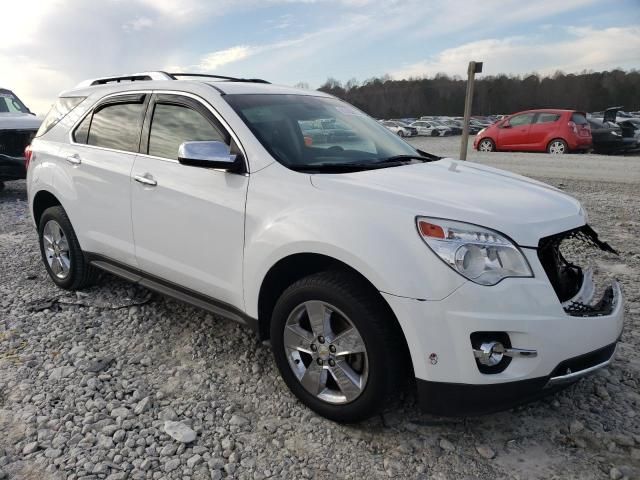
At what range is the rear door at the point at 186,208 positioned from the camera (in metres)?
3.01

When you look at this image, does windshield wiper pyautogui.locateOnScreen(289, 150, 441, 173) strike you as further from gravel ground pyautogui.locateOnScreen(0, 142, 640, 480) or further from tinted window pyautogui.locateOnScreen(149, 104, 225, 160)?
gravel ground pyautogui.locateOnScreen(0, 142, 640, 480)

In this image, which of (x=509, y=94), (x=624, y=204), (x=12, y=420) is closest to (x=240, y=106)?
(x=12, y=420)

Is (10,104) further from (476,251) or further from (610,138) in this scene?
(610,138)

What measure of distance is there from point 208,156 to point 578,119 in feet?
52.8

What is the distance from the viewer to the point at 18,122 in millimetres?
9656

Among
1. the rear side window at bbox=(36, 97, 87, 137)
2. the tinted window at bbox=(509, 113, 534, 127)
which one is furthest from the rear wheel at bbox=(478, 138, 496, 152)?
the rear side window at bbox=(36, 97, 87, 137)

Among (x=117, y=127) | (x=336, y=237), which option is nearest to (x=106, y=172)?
(x=117, y=127)

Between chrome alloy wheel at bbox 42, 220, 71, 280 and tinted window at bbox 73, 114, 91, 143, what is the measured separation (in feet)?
2.48

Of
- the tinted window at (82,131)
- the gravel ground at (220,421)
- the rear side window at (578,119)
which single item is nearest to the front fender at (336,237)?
the gravel ground at (220,421)

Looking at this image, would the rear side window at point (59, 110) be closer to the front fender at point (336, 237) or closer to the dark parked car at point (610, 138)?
the front fender at point (336, 237)

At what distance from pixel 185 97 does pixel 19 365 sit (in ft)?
6.59

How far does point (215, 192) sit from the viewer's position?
3064 millimetres

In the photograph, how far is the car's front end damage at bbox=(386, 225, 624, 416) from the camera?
2.23 meters

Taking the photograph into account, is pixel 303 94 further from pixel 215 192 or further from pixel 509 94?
Answer: pixel 509 94
